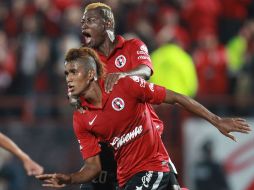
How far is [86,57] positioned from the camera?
7125 mm

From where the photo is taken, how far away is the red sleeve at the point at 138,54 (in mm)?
7922

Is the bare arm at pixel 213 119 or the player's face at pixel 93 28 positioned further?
the player's face at pixel 93 28

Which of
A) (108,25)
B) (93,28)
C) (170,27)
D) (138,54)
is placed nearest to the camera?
(93,28)

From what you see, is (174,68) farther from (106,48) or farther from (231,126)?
(231,126)

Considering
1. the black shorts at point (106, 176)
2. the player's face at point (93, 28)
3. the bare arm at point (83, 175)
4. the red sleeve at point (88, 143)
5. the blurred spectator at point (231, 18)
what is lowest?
the black shorts at point (106, 176)

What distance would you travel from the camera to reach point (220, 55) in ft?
44.1

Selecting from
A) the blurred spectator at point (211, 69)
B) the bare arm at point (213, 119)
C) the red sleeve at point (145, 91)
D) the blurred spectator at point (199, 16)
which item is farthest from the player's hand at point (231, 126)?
the blurred spectator at point (199, 16)

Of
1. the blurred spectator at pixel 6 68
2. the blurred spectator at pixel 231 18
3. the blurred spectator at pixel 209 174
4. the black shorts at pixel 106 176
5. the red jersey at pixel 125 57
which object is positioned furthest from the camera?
the blurred spectator at pixel 231 18

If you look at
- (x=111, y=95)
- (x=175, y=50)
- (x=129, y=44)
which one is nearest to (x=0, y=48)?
(x=175, y=50)

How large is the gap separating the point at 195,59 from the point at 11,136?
3164 millimetres

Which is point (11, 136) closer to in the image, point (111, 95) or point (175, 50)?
point (175, 50)

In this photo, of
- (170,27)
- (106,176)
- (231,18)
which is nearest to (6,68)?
(170,27)

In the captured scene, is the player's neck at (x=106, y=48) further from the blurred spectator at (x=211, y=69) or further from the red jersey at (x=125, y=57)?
the blurred spectator at (x=211, y=69)

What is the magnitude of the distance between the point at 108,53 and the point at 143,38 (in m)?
5.46
